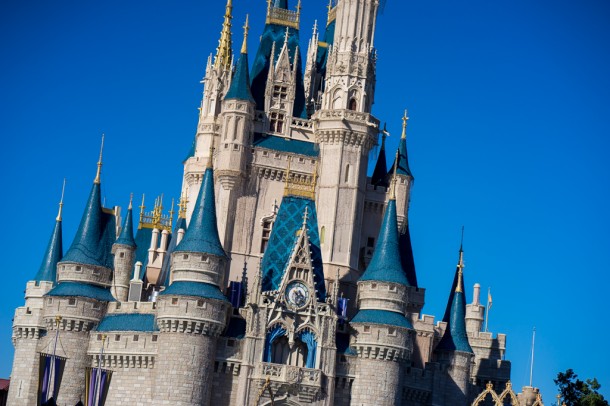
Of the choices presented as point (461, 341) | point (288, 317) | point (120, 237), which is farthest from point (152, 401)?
point (461, 341)

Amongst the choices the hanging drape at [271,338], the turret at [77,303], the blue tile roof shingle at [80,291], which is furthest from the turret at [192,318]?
the turret at [77,303]

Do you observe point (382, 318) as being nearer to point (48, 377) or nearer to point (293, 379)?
point (293, 379)

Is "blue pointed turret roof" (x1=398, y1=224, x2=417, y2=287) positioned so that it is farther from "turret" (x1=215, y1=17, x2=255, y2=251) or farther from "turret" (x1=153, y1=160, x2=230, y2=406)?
"turret" (x1=153, y1=160, x2=230, y2=406)

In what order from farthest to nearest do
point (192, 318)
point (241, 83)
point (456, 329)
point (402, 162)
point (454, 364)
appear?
1. point (402, 162)
2. point (241, 83)
3. point (456, 329)
4. point (454, 364)
5. point (192, 318)

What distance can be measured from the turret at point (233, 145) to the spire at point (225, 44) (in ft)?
16.1

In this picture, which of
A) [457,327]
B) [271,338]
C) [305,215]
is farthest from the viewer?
[457,327]

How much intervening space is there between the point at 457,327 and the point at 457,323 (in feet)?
1.05

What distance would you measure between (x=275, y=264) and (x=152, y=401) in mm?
10117

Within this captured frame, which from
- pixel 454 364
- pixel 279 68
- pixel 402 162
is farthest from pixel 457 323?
pixel 279 68

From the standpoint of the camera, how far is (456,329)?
81.0 m

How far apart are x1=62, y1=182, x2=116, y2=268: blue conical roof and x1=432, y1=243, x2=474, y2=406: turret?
1860 centimetres

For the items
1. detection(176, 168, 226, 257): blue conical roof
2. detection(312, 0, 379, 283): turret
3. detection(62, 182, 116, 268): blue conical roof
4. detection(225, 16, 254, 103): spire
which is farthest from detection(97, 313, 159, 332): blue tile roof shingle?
detection(225, 16, 254, 103): spire

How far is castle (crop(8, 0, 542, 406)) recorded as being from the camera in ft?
238

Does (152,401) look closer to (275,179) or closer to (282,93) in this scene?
(275,179)
